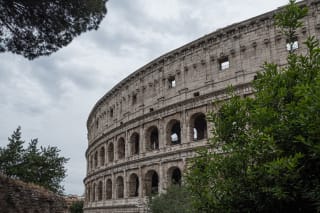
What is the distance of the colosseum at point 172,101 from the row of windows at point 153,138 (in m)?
0.06

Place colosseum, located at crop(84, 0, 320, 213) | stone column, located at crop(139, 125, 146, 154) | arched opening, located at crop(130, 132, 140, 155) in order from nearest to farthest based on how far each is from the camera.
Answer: colosseum, located at crop(84, 0, 320, 213), stone column, located at crop(139, 125, 146, 154), arched opening, located at crop(130, 132, 140, 155)

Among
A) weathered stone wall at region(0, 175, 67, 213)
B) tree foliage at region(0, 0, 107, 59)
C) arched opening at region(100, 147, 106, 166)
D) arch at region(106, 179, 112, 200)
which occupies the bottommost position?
weathered stone wall at region(0, 175, 67, 213)

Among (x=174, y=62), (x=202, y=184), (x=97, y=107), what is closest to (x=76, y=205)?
(x=97, y=107)

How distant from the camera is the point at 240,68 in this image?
21859mm

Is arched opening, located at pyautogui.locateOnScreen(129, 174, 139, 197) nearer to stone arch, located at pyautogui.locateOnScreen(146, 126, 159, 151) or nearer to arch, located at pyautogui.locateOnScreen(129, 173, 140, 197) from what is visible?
arch, located at pyautogui.locateOnScreen(129, 173, 140, 197)

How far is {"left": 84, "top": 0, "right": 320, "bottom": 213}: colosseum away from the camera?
2141cm

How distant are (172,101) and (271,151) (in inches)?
758

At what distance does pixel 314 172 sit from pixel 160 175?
19323 mm

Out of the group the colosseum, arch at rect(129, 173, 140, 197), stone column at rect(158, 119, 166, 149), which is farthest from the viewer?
arch at rect(129, 173, 140, 197)

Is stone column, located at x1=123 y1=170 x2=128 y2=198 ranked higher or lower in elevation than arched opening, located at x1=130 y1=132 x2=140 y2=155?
lower

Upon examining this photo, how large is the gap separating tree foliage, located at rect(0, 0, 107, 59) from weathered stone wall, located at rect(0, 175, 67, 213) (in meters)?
4.44

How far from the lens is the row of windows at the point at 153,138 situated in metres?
24.9

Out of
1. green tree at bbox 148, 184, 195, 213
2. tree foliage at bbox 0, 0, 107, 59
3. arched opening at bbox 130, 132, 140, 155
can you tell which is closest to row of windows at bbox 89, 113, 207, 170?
arched opening at bbox 130, 132, 140, 155

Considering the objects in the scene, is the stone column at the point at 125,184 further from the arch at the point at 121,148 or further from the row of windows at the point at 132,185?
the arch at the point at 121,148
